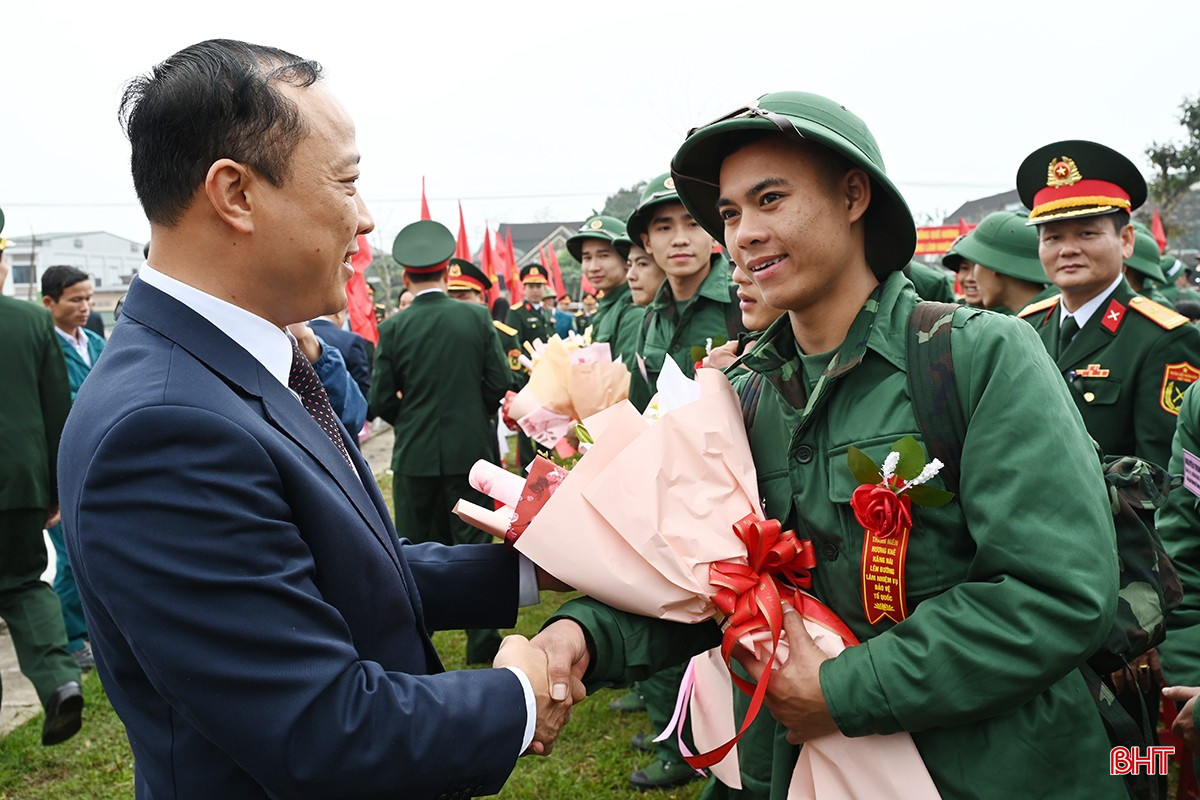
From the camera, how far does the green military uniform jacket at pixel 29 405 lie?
500 centimetres

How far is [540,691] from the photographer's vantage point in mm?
1853

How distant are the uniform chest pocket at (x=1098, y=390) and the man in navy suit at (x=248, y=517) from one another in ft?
11.2

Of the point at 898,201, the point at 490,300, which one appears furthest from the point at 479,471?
the point at 490,300

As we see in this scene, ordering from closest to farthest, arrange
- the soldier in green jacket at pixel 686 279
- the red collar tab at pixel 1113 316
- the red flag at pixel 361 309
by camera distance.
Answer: the red collar tab at pixel 1113 316
the soldier in green jacket at pixel 686 279
the red flag at pixel 361 309

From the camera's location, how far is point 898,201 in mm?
2107

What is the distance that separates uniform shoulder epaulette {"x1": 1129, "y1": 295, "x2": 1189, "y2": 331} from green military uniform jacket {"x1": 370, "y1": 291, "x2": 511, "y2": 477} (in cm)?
419

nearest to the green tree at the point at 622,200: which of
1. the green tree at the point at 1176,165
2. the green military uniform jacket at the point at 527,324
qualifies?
the green tree at the point at 1176,165

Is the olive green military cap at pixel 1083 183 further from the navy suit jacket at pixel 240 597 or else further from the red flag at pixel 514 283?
the red flag at pixel 514 283

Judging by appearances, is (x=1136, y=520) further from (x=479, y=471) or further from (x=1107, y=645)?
(x=479, y=471)

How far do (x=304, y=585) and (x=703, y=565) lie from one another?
853mm

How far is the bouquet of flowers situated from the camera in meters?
1.96

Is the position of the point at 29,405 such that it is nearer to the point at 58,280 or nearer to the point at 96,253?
the point at 58,280

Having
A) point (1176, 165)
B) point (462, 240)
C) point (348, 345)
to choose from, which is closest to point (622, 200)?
point (1176, 165)

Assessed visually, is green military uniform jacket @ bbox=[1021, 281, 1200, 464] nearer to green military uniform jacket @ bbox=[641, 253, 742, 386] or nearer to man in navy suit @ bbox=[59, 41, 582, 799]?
green military uniform jacket @ bbox=[641, 253, 742, 386]
